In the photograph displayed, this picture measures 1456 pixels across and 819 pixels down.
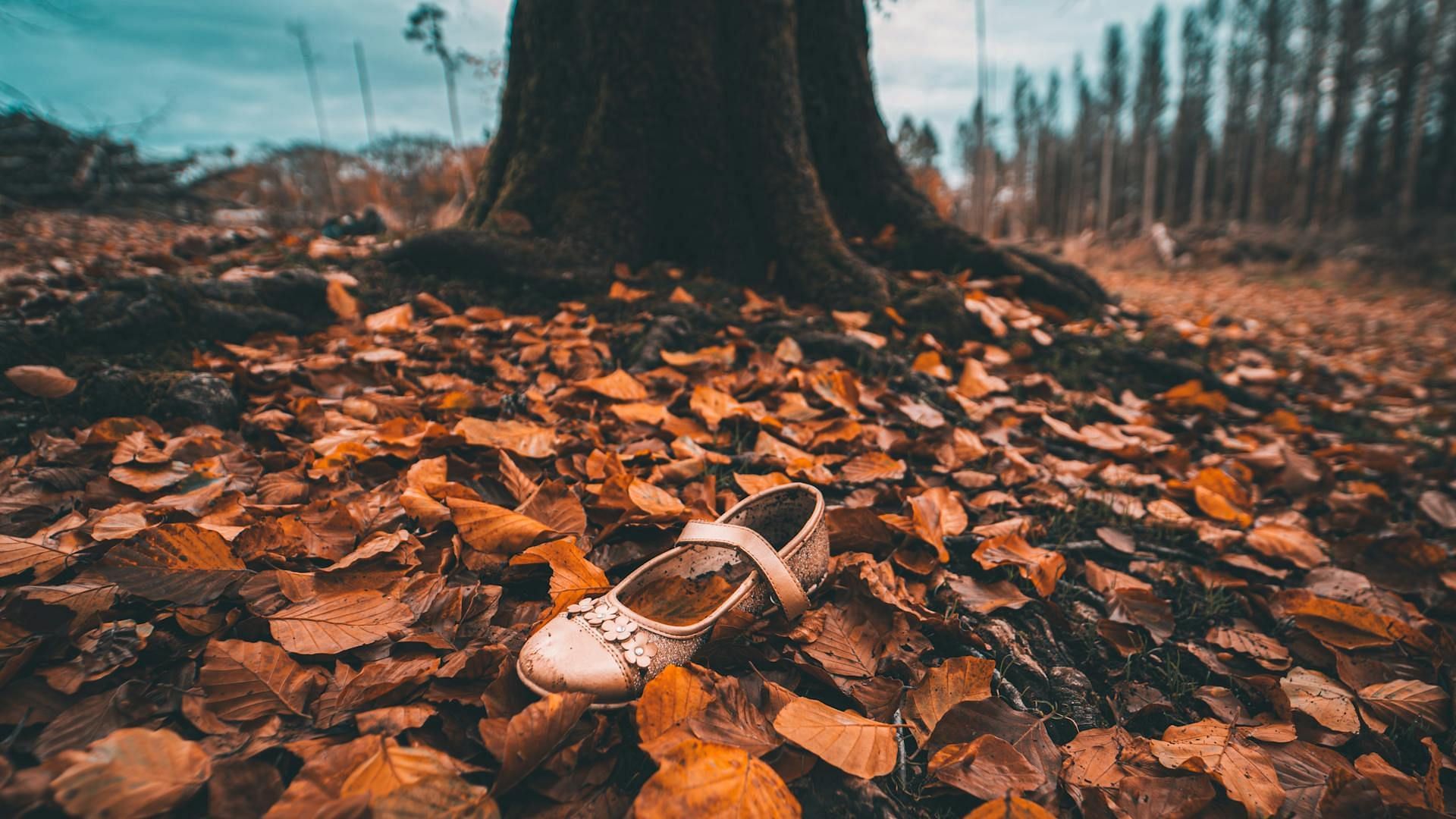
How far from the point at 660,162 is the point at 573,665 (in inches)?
103

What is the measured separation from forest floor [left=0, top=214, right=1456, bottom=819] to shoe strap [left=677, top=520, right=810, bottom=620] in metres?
0.07

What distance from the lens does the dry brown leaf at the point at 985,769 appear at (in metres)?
0.76

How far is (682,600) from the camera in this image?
1092mm

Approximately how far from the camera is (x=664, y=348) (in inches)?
83.8

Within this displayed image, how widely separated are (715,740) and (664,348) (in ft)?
4.98

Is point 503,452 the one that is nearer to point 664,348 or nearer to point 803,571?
point 803,571

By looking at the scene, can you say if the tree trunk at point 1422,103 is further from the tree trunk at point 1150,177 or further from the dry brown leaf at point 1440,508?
the dry brown leaf at point 1440,508

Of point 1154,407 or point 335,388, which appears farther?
point 1154,407

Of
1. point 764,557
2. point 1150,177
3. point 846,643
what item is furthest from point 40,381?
point 1150,177

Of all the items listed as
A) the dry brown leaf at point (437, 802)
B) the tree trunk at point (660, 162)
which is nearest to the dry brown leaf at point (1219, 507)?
the tree trunk at point (660, 162)

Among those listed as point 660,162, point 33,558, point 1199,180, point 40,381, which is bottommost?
point 33,558

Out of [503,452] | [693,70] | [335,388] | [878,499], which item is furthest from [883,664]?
[693,70]

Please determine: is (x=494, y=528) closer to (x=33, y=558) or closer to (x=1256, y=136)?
(x=33, y=558)

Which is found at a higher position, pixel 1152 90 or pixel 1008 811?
pixel 1152 90
